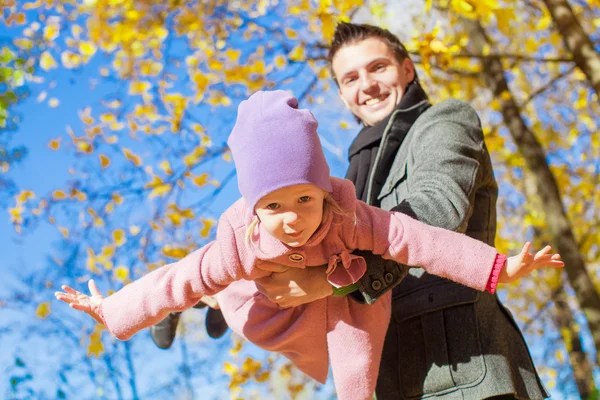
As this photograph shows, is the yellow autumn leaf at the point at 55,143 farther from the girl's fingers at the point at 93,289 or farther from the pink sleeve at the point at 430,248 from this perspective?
the pink sleeve at the point at 430,248

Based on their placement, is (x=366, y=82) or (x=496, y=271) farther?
(x=366, y=82)

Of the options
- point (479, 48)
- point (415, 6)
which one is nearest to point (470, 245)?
point (479, 48)

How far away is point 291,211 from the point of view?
1.46 metres

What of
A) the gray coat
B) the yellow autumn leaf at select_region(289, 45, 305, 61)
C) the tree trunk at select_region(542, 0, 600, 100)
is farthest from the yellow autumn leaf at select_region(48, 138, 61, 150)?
the tree trunk at select_region(542, 0, 600, 100)

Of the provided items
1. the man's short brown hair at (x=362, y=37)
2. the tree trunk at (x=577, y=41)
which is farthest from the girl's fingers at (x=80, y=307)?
the tree trunk at (x=577, y=41)

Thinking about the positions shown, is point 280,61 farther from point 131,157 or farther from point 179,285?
point 179,285

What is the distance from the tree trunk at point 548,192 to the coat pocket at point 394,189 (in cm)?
292

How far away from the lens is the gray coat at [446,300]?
169 cm

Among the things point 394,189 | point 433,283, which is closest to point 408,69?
point 394,189

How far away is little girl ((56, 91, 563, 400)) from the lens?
146 cm

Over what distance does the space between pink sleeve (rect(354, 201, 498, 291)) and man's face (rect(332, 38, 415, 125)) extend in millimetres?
761

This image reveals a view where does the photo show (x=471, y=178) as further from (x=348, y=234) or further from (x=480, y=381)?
(x=480, y=381)

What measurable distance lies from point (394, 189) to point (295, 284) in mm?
534

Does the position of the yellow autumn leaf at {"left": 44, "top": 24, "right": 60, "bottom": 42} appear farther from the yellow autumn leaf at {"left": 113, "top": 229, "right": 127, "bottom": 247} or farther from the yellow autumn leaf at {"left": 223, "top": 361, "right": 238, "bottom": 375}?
the yellow autumn leaf at {"left": 223, "top": 361, "right": 238, "bottom": 375}
